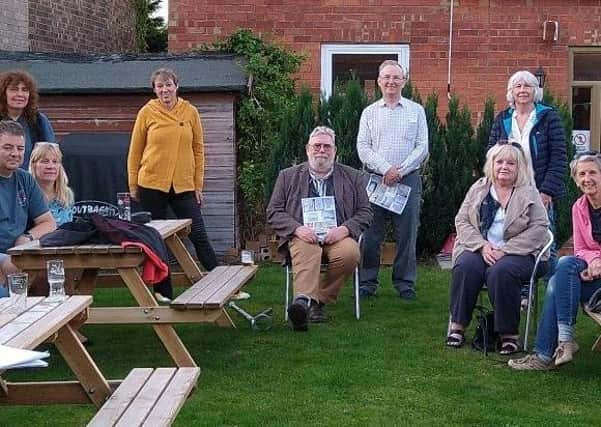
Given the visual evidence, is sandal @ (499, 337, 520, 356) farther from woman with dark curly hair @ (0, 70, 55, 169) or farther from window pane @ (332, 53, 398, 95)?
window pane @ (332, 53, 398, 95)

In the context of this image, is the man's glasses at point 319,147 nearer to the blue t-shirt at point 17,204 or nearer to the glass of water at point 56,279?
the blue t-shirt at point 17,204

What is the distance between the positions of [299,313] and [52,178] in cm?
175

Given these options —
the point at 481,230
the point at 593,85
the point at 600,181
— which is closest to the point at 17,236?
the point at 481,230

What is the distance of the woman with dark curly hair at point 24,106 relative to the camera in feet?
21.7

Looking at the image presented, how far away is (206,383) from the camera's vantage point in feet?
17.7

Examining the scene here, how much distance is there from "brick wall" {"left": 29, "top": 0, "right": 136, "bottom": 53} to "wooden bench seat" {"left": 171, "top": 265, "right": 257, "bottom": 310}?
24.5 ft

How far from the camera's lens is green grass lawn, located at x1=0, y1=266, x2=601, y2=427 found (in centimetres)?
482

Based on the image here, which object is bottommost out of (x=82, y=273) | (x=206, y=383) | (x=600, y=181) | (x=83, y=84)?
(x=206, y=383)

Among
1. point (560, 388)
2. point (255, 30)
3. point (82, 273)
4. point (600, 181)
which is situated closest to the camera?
point (560, 388)

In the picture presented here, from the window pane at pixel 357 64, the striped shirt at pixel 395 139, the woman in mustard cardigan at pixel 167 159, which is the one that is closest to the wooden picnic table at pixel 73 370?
the woman in mustard cardigan at pixel 167 159

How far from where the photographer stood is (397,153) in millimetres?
7648

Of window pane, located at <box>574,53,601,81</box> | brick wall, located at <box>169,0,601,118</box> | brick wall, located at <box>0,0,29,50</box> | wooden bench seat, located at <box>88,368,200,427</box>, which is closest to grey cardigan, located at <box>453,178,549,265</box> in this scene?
wooden bench seat, located at <box>88,368,200,427</box>

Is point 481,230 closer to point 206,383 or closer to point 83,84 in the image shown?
point 206,383

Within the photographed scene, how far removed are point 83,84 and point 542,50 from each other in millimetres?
5371
